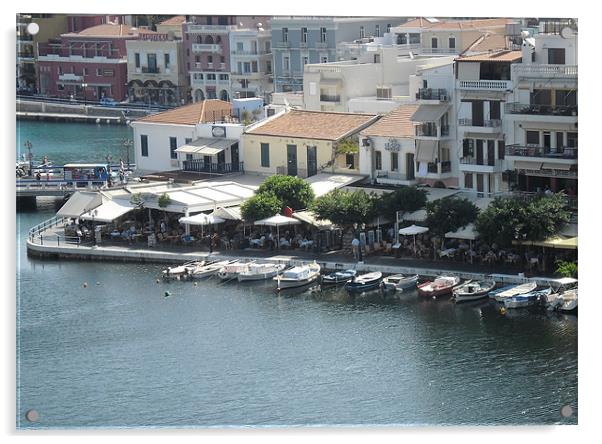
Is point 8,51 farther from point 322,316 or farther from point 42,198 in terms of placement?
point 42,198

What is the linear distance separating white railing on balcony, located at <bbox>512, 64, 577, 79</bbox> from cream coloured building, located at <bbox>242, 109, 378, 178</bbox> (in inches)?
201

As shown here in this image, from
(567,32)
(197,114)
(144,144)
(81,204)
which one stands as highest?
(567,32)

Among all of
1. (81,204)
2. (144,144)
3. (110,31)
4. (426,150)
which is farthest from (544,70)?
(110,31)

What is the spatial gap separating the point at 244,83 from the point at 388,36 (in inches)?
434

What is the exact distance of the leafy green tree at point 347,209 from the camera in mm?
33875

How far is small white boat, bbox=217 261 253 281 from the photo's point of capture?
33062 mm

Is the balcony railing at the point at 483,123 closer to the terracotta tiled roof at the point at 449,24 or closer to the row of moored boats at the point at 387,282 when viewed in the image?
the row of moored boats at the point at 387,282

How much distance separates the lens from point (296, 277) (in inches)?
1276

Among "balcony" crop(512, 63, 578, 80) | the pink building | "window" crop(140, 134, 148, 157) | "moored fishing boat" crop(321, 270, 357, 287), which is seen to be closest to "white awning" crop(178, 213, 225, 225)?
"moored fishing boat" crop(321, 270, 357, 287)

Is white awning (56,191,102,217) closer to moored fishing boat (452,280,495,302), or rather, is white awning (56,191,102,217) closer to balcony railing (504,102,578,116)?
balcony railing (504,102,578,116)

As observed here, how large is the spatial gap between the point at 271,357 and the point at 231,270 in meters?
5.58

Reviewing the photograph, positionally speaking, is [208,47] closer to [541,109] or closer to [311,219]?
Answer: [311,219]

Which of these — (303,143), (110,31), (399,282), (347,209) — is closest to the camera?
(399,282)

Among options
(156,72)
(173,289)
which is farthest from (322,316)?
(156,72)
